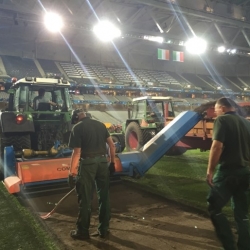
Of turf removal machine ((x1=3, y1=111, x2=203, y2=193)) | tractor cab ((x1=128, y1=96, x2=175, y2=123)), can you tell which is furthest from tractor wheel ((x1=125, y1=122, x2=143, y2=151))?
turf removal machine ((x1=3, y1=111, x2=203, y2=193))

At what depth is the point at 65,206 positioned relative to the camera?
15.1 ft

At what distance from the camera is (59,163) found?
5.21 metres

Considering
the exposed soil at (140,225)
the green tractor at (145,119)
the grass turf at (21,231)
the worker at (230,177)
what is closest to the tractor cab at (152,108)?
the green tractor at (145,119)

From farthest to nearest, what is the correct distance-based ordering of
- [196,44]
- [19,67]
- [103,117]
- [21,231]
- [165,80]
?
1. [165,80]
2. [19,67]
3. [103,117]
4. [196,44]
5. [21,231]

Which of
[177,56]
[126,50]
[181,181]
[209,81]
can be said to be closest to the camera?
[181,181]

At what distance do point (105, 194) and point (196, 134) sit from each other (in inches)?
171

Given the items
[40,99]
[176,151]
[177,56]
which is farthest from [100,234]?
[177,56]

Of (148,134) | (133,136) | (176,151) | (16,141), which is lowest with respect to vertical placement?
(176,151)

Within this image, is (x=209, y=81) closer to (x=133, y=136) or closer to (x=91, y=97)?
(x=91, y=97)

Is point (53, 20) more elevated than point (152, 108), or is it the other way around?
point (53, 20)

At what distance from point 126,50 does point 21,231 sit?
23349 mm

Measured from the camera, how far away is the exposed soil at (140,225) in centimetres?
321

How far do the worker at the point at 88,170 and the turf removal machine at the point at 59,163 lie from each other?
1593mm

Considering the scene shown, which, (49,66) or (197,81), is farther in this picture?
(197,81)
